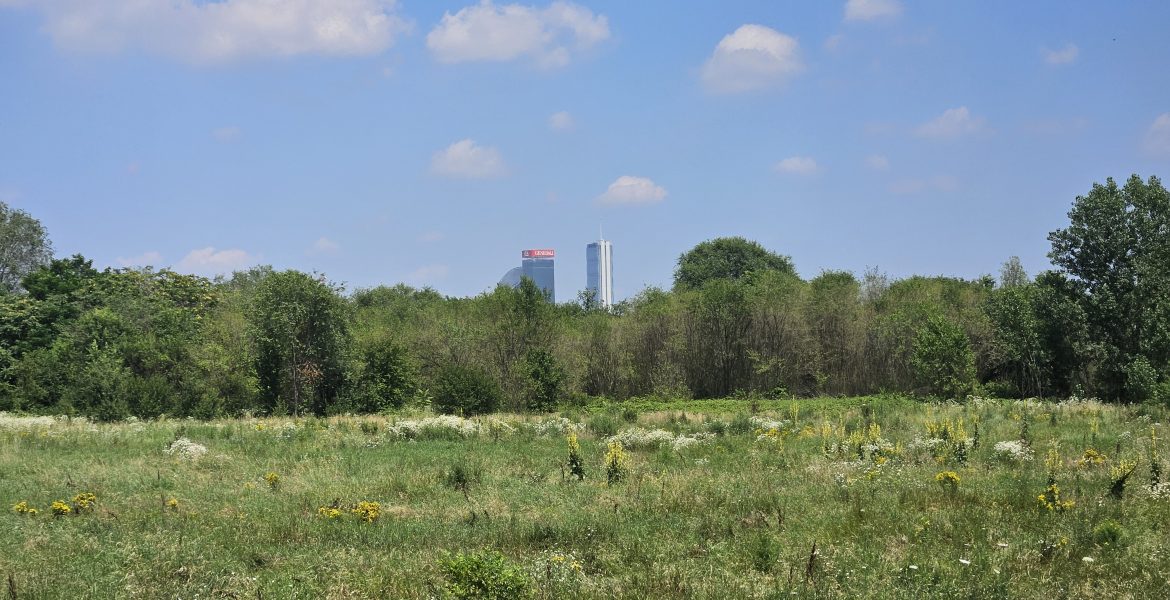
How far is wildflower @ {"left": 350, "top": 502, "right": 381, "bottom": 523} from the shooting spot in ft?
30.5

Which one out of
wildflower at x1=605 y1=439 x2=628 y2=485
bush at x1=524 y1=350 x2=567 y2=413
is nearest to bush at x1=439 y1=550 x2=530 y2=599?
wildflower at x1=605 y1=439 x2=628 y2=485

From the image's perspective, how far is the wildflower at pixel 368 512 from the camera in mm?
9297

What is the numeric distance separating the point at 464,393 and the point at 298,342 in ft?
23.4

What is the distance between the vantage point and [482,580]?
6016 mm

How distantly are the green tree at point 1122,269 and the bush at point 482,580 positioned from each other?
3006 centimetres

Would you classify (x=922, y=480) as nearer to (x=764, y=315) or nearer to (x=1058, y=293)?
(x=1058, y=293)

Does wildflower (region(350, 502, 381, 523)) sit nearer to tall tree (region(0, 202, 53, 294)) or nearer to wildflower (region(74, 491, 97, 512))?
wildflower (region(74, 491, 97, 512))

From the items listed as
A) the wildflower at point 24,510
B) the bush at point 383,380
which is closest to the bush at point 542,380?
the bush at point 383,380

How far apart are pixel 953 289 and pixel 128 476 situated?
36231 millimetres

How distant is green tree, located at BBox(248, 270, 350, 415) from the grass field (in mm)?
14330

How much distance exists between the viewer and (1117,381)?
3020 cm

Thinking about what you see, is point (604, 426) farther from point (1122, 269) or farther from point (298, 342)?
point (1122, 269)

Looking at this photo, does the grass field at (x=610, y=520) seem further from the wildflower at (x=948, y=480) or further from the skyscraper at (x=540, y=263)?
the skyscraper at (x=540, y=263)

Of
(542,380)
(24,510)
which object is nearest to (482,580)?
(24,510)
